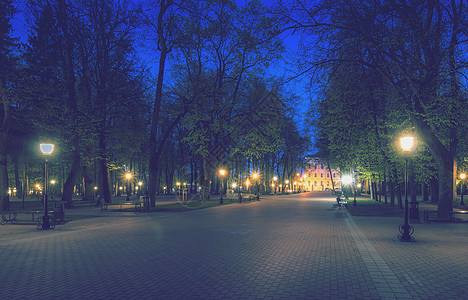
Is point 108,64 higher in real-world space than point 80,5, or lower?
lower

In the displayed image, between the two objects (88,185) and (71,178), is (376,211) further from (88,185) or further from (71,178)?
(88,185)

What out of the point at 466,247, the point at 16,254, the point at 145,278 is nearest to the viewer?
the point at 145,278

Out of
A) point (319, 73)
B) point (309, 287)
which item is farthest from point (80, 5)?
point (309, 287)

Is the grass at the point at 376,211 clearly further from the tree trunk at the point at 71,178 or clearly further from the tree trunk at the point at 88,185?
the tree trunk at the point at 88,185

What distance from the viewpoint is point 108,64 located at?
30.2 m

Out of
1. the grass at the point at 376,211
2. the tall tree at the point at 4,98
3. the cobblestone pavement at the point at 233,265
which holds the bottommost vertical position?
the grass at the point at 376,211

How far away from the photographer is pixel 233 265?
27.2ft

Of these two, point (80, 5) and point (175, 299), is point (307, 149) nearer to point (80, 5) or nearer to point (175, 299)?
point (80, 5)

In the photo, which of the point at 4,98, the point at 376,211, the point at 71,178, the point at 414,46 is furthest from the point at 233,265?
the point at 71,178

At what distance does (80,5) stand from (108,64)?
488 cm

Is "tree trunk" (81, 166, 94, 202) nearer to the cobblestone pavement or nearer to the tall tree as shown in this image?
the tall tree

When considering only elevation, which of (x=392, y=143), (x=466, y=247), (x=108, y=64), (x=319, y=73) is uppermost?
(x=108, y=64)

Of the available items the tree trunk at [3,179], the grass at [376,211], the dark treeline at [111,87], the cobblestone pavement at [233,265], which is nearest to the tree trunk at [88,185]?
the dark treeline at [111,87]

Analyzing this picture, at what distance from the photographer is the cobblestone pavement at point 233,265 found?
622cm
